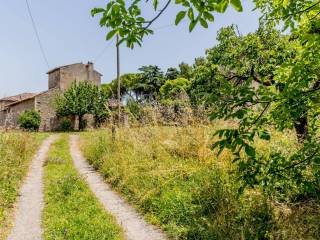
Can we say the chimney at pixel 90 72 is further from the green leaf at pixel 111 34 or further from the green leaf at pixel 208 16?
the green leaf at pixel 208 16

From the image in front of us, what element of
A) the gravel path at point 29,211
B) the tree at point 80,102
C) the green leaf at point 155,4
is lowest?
the gravel path at point 29,211

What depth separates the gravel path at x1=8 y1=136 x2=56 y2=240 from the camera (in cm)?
568

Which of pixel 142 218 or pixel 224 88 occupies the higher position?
pixel 224 88

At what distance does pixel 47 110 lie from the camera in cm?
4050

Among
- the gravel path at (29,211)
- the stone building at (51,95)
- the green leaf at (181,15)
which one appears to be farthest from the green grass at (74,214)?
the stone building at (51,95)

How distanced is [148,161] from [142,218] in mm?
2778

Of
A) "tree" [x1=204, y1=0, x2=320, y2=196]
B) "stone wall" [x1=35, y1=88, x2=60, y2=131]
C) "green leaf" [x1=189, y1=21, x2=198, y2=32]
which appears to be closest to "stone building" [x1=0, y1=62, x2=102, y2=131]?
"stone wall" [x1=35, y1=88, x2=60, y2=131]

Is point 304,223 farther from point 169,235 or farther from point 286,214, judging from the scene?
point 169,235

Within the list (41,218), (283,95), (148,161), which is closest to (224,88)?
(283,95)

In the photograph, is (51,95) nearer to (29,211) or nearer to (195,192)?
(29,211)

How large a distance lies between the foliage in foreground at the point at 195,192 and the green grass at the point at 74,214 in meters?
0.86

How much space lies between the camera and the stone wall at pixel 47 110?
39.8 metres

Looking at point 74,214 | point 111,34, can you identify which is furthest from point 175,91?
point 111,34

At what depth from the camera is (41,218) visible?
6555 mm
